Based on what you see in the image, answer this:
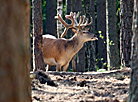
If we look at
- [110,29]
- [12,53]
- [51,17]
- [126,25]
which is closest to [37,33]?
[126,25]

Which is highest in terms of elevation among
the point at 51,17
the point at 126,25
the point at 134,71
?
the point at 51,17

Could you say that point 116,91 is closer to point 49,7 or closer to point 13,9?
point 13,9

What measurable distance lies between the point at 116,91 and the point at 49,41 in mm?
7771

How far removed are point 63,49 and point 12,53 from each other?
10.8m

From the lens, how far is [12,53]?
92.8 inches

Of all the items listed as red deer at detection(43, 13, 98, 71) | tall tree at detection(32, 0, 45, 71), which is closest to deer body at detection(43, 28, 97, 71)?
red deer at detection(43, 13, 98, 71)

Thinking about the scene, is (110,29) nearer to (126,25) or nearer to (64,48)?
(64,48)

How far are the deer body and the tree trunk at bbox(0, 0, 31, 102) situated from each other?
10.5 meters

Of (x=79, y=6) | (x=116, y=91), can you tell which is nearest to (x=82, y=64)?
(x=79, y=6)

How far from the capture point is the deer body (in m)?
13.1

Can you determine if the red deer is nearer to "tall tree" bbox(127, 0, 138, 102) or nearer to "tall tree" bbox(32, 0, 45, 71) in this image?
"tall tree" bbox(32, 0, 45, 71)

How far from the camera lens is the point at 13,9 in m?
2.44

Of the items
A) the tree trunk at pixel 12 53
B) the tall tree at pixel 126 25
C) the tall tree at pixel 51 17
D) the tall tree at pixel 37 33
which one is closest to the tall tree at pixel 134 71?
the tree trunk at pixel 12 53

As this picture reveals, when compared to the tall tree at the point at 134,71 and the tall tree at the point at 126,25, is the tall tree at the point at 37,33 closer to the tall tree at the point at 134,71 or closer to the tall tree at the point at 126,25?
the tall tree at the point at 126,25
